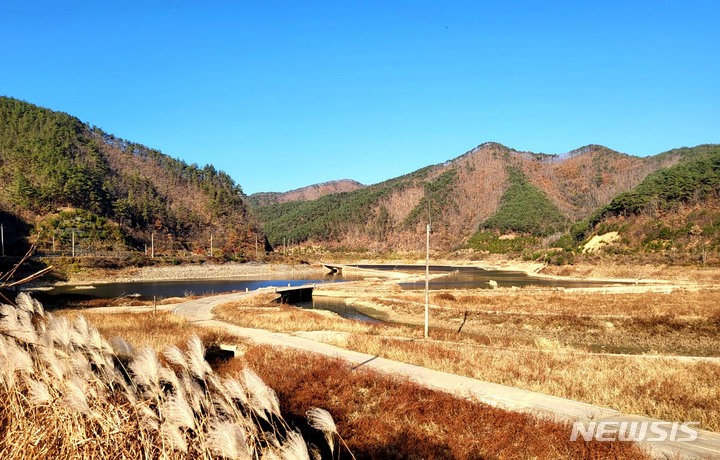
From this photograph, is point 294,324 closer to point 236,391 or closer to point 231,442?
point 236,391

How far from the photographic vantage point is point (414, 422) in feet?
28.4

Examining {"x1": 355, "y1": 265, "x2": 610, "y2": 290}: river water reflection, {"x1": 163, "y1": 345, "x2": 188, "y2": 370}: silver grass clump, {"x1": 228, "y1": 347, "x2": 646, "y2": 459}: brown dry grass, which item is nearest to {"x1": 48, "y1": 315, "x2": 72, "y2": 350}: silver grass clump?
{"x1": 163, "y1": 345, "x2": 188, "y2": 370}: silver grass clump

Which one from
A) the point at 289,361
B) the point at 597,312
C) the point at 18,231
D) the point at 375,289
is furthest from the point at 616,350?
the point at 18,231

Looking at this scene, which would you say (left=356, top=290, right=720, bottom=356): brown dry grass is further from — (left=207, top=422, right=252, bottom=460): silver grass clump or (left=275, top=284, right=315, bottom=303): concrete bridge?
(left=207, top=422, right=252, bottom=460): silver grass clump

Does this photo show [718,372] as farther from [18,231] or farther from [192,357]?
[18,231]

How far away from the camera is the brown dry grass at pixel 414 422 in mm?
7203

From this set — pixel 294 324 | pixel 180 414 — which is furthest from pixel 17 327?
pixel 294 324

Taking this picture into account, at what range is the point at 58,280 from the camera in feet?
239

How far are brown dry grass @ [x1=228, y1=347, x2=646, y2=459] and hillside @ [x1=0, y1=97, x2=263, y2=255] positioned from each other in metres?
90.7

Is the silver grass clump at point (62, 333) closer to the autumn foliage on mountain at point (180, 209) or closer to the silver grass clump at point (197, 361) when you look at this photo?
the silver grass clump at point (197, 361)

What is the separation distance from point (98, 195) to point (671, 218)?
139m

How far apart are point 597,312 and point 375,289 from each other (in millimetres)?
29334

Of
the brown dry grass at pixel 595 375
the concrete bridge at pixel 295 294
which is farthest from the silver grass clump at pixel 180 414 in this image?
the concrete bridge at pixel 295 294

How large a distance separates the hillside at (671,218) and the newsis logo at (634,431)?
74963 mm
